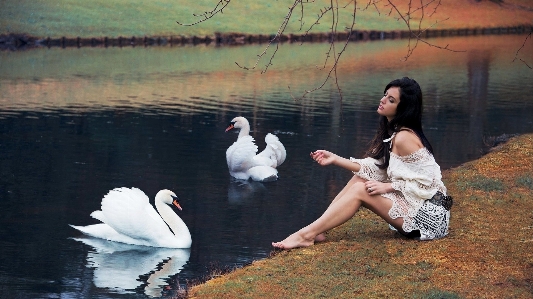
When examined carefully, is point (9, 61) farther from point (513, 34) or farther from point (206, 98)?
point (513, 34)

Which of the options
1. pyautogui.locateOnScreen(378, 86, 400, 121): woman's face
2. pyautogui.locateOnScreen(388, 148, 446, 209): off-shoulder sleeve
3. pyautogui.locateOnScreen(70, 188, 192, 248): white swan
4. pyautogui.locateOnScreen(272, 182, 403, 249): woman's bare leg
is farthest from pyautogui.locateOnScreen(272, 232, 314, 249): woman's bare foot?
pyautogui.locateOnScreen(70, 188, 192, 248): white swan

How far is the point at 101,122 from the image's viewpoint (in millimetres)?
20359

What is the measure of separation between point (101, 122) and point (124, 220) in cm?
1014

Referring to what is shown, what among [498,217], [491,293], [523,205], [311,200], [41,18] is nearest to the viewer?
[491,293]

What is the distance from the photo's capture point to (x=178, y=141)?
58.4 ft

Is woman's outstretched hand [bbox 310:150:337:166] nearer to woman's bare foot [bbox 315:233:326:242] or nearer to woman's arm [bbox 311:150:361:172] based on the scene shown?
woman's arm [bbox 311:150:361:172]

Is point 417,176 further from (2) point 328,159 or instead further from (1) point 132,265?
(1) point 132,265

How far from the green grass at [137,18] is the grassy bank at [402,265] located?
120ft

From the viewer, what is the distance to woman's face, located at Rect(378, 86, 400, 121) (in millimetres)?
8086

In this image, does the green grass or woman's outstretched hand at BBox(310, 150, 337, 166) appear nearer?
woman's outstretched hand at BBox(310, 150, 337, 166)

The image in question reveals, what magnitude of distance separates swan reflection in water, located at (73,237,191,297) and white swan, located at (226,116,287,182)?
158 inches

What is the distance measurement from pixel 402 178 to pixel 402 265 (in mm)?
851

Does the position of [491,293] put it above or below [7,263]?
above

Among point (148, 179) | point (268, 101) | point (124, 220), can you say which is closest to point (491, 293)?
point (124, 220)
